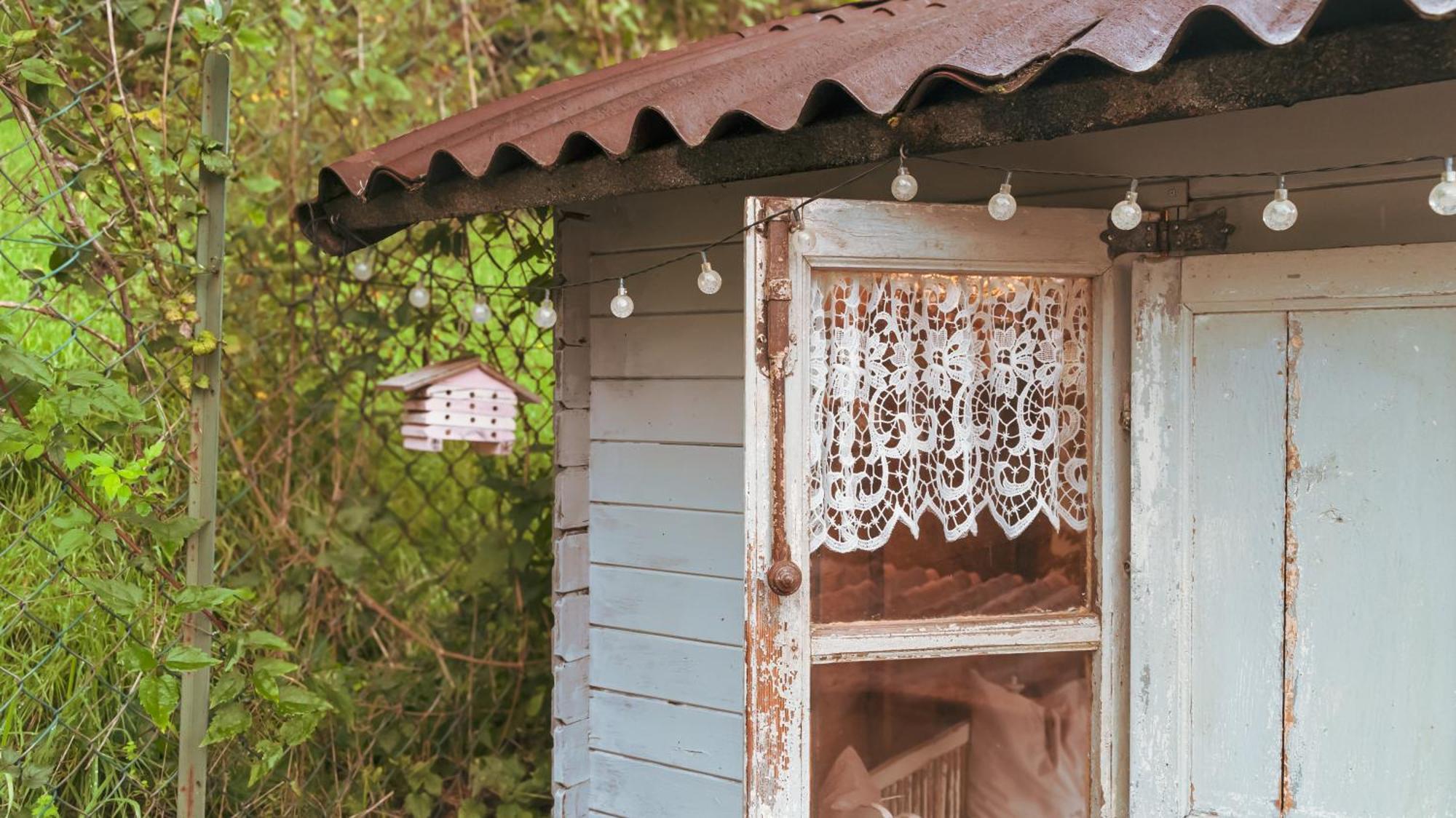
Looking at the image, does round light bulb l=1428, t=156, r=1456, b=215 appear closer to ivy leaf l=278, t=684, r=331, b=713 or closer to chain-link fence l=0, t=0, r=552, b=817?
chain-link fence l=0, t=0, r=552, b=817

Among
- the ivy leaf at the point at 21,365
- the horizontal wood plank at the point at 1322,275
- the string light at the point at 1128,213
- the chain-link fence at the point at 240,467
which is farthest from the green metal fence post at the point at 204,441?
the horizontal wood plank at the point at 1322,275

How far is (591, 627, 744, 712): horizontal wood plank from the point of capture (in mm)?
2885

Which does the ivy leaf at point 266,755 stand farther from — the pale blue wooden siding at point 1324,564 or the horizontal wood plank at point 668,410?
the pale blue wooden siding at point 1324,564

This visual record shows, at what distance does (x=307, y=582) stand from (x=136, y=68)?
1.67 m

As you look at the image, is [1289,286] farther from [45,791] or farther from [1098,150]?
[45,791]

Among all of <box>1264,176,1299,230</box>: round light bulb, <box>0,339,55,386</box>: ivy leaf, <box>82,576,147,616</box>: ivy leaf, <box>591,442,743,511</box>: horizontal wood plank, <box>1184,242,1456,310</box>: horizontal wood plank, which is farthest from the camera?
<box>591,442,743,511</box>: horizontal wood plank

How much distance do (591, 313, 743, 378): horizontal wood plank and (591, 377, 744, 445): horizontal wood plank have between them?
3 centimetres

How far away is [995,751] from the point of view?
235 centimetres

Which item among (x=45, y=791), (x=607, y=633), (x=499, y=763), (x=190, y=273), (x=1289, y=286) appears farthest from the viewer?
(x=499, y=763)

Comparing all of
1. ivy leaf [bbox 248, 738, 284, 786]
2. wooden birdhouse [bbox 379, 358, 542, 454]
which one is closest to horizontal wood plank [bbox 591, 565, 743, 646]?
wooden birdhouse [bbox 379, 358, 542, 454]

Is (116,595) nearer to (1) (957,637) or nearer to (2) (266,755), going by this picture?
(2) (266,755)

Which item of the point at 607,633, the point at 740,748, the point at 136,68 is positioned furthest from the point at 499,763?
the point at 136,68

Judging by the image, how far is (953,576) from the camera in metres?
2.26

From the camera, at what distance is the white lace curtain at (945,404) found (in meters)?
2.15
